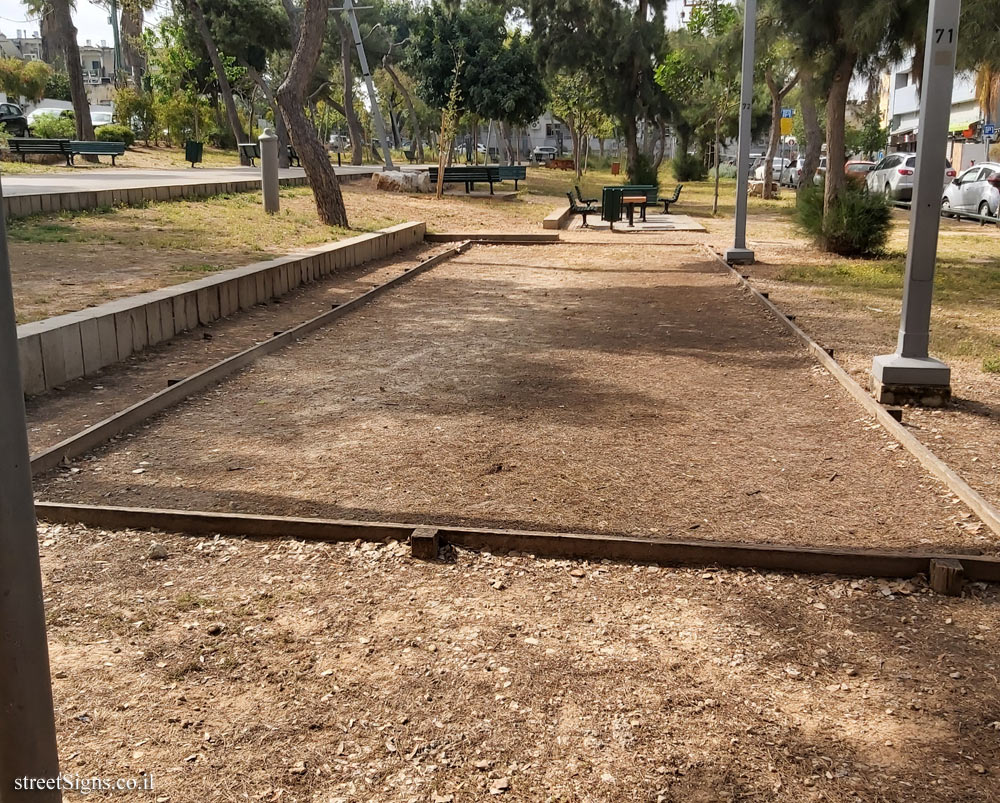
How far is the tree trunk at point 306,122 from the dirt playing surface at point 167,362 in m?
4.19

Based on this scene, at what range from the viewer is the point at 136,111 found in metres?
38.8

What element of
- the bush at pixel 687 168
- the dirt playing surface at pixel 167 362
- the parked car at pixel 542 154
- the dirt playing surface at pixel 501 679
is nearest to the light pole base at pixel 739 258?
the dirt playing surface at pixel 167 362

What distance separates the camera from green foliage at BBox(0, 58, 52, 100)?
48594 mm

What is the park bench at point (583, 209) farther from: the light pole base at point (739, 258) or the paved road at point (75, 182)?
the paved road at point (75, 182)

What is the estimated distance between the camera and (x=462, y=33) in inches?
1505

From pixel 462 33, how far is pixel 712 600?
37.7m

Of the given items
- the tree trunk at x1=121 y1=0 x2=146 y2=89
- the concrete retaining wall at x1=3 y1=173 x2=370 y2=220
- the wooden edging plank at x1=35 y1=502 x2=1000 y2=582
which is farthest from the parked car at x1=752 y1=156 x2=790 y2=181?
the wooden edging plank at x1=35 y1=502 x2=1000 y2=582

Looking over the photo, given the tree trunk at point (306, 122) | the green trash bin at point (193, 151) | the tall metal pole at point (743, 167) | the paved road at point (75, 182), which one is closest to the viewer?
the tall metal pole at point (743, 167)

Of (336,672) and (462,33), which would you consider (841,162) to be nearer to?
(336,672)

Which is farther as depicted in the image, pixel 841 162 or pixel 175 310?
pixel 841 162

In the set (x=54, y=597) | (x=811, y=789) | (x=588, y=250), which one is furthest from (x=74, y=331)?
(x=588, y=250)

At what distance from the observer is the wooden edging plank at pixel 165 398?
4.93 m

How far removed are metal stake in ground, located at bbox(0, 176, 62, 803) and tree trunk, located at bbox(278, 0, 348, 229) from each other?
1474 cm

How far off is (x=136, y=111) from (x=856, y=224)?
3211cm
